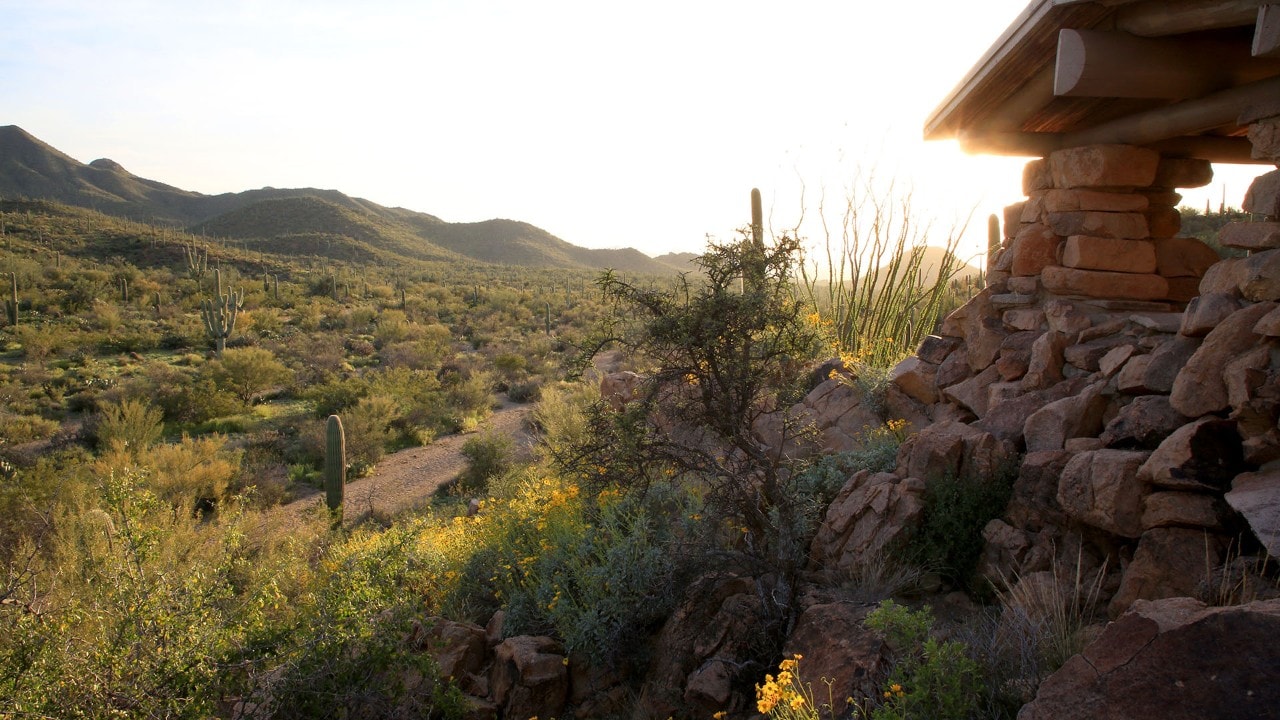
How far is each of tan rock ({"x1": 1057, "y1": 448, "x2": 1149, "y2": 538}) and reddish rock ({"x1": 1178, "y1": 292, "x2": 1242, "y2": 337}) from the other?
80 cm

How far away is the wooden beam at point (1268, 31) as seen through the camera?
3.40m

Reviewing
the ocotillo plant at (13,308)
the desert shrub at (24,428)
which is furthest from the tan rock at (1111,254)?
the ocotillo plant at (13,308)

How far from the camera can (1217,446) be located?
10.7 feet

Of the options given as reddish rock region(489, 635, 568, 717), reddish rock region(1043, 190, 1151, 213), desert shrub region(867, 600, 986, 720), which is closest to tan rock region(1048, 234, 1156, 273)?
reddish rock region(1043, 190, 1151, 213)

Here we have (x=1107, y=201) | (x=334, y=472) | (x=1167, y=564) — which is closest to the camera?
(x=1167, y=564)

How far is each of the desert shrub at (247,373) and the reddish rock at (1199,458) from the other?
17970 mm

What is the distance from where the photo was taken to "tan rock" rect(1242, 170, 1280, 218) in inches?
141

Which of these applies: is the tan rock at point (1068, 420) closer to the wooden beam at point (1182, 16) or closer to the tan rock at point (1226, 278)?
the tan rock at point (1226, 278)

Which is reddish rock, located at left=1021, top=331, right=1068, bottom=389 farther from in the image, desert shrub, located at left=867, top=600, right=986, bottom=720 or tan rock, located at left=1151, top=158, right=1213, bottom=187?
desert shrub, located at left=867, top=600, right=986, bottom=720

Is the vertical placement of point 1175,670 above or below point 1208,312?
below

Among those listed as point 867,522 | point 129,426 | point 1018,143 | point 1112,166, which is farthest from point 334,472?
point 1112,166

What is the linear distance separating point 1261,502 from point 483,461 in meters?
11.9

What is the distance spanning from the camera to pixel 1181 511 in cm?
319

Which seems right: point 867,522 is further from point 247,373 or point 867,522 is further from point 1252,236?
point 247,373
